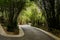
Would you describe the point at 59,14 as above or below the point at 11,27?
above

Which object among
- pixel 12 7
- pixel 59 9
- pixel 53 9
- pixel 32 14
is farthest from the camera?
pixel 32 14

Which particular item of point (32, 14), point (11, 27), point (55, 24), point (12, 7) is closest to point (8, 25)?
point (11, 27)

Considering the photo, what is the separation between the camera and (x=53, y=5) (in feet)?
51.1

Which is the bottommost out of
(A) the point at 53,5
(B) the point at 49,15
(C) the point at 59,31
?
(C) the point at 59,31

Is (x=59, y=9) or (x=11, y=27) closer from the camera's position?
(x=59, y=9)

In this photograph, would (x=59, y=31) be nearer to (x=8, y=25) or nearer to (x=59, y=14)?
(x=59, y=14)

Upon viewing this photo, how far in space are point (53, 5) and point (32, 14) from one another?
10446mm

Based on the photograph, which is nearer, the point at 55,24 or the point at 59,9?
the point at 59,9

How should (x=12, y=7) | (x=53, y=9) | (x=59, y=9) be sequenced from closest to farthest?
(x=59, y=9) < (x=53, y=9) < (x=12, y=7)

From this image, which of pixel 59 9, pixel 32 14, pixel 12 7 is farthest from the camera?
pixel 32 14

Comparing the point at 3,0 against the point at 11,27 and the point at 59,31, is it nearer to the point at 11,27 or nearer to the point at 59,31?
the point at 11,27

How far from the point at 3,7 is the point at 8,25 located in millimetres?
2204

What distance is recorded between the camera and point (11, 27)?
16.2 m

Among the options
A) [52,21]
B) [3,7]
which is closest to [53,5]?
[52,21]
